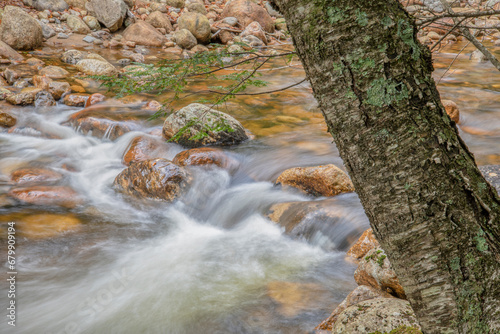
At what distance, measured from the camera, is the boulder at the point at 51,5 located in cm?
1733

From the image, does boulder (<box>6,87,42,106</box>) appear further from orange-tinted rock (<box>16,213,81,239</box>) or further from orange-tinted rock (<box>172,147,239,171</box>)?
orange-tinted rock (<box>16,213,81,239</box>)

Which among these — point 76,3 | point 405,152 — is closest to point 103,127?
point 405,152

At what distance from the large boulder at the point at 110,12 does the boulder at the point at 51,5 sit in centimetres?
161

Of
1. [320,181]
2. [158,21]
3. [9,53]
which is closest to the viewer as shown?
[320,181]

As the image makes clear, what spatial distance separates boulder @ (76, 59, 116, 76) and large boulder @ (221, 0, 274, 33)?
9.23 meters

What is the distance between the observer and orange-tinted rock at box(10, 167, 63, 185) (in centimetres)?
668

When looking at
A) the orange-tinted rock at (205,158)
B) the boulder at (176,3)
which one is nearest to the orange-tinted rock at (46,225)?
the orange-tinted rock at (205,158)

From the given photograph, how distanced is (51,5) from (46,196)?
1503cm

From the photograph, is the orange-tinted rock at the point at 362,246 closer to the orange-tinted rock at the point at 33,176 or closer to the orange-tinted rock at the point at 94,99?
the orange-tinted rock at the point at 33,176

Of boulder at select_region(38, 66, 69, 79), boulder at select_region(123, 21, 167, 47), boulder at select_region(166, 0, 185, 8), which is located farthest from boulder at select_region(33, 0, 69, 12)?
boulder at select_region(38, 66, 69, 79)

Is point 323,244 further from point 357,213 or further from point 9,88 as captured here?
point 9,88

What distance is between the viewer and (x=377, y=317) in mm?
2418

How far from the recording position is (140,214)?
5.95 m

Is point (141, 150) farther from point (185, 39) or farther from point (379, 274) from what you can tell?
point (185, 39)
